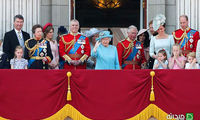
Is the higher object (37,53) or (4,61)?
(37,53)

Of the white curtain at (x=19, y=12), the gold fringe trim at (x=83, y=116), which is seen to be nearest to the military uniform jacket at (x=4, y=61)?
the gold fringe trim at (x=83, y=116)

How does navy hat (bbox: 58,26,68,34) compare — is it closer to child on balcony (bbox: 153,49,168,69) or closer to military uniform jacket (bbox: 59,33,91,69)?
military uniform jacket (bbox: 59,33,91,69)

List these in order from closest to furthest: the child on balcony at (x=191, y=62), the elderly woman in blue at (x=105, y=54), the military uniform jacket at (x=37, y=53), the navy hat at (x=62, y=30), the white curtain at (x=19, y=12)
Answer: the child on balcony at (x=191, y=62) < the elderly woman in blue at (x=105, y=54) < the military uniform jacket at (x=37, y=53) < the navy hat at (x=62, y=30) < the white curtain at (x=19, y=12)

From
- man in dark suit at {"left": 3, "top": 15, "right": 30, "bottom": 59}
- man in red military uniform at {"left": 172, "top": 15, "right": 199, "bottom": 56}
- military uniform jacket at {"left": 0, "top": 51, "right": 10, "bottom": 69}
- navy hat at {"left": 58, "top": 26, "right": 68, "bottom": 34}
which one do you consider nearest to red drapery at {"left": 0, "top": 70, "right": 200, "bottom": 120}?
military uniform jacket at {"left": 0, "top": 51, "right": 10, "bottom": 69}

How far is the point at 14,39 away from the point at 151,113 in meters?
3.66

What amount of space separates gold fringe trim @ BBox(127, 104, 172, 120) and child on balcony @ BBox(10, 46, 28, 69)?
101 inches

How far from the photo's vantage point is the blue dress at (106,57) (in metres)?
10.1

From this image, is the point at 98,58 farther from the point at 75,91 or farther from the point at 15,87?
the point at 15,87

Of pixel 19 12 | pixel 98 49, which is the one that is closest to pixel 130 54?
pixel 98 49

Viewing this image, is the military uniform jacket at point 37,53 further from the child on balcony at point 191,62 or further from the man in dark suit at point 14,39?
the child on balcony at point 191,62

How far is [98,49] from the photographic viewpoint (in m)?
10.1

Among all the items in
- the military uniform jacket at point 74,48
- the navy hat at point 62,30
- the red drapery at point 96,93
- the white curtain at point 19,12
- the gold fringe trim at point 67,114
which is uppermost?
the white curtain at point 19,12

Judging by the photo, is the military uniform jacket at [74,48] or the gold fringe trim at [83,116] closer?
the gold fringe trim at [83,116]

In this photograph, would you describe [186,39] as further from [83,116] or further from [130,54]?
[83,116]
